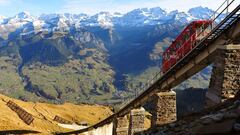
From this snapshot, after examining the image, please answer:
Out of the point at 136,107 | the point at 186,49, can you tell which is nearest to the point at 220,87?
the point at 186,49

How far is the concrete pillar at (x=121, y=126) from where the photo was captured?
69.2 metres

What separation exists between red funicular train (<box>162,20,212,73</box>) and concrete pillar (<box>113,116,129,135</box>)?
→ 19.0m

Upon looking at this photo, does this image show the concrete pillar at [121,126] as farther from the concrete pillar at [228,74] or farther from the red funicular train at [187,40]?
the concrete pillar at [228,74]

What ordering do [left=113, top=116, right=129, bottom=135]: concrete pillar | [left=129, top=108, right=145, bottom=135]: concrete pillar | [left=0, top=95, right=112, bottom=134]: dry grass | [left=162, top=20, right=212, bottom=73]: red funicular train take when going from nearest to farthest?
[left=162, top=20, right=212, bottom=73]: red funicular train
[left=129, top=108, right=145, bottom=135]: concrete pillar
[left=113, top=116, right=129, bottom=135]: concrete pillar
[left=0, top=95, right=112, bottom=134]: dry grass

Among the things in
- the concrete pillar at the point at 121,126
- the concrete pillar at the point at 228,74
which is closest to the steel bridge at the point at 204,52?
the concrete pillar at the point at 228,74

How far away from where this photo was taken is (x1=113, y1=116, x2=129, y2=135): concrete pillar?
227 feet

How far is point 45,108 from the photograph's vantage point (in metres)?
132

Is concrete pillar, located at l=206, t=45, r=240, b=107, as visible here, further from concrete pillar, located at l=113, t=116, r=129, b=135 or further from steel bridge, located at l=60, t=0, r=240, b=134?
concrete pillar, located at l=113, t=116, r=129, b=135

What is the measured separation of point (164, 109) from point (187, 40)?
30.3 feet

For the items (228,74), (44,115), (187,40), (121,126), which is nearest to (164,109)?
(187,40)

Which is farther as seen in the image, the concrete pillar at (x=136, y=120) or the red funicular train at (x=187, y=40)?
the concrete pillar at (x=136, y=120)

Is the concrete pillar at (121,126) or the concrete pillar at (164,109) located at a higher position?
the concrete pillar at (164,109)

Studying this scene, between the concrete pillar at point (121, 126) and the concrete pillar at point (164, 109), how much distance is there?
2300 cm

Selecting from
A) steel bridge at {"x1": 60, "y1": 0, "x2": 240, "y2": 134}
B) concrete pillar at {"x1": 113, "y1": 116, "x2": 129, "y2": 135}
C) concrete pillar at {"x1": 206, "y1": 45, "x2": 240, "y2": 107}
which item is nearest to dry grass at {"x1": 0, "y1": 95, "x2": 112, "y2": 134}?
concrete pillar at {"x1": 113, "y1": 116, "x2": 129, "y2": 135}
